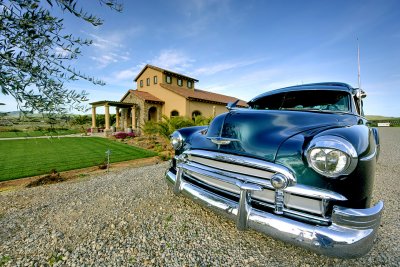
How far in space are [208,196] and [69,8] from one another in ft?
7.05

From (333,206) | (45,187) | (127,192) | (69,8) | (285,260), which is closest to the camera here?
(333,206)

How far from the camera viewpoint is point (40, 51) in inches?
67.6

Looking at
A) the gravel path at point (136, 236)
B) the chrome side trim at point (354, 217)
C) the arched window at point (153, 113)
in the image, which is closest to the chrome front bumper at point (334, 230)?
the chrome side trim at point (354, 217)

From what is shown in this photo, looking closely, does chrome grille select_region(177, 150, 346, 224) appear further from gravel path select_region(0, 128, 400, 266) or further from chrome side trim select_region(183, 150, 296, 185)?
gravel path select_region(0, 128, 400, 266)

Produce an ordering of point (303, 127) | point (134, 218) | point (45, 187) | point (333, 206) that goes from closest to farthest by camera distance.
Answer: point (333, 206), point (303, 127), point (134, 218), point (45, 187)

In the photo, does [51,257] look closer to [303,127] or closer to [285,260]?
[285,260]

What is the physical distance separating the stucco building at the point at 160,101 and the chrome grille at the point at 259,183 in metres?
14.4

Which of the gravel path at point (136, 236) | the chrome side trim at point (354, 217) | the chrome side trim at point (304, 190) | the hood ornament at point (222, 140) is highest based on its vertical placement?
the hood ornament at point (222, 140)

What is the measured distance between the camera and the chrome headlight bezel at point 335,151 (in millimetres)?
1450

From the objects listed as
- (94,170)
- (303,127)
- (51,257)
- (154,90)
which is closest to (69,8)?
(51,257)

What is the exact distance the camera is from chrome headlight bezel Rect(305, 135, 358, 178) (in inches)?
57.1

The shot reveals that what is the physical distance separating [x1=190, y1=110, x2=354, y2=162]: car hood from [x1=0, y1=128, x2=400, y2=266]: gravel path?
1.00 meters

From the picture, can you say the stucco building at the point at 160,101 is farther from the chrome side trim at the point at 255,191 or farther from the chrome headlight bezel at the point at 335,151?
the chrome headlight bezel at the point at 335,151

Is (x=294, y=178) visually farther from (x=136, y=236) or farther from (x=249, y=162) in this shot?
(x=136, y=236)
